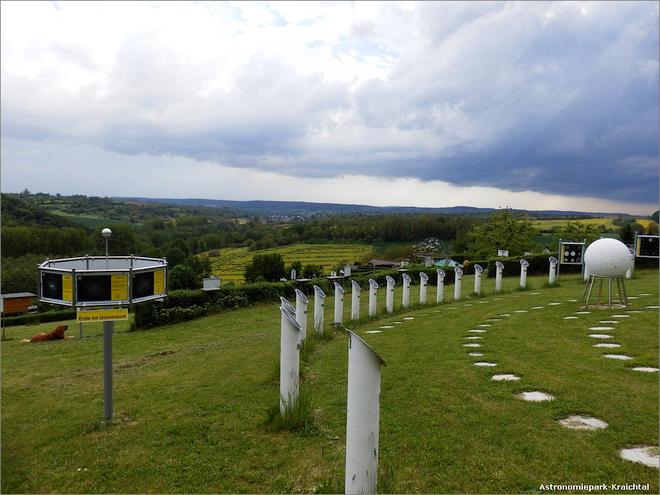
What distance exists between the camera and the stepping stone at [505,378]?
6077 mm

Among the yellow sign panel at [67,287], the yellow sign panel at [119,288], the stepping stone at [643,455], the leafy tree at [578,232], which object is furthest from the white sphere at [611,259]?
the leafy tree at [578,232]

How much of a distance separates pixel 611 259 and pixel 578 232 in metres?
33.6

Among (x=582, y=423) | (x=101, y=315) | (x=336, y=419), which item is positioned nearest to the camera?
(x=582, y=423)

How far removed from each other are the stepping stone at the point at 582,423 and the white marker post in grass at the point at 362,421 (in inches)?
90.9

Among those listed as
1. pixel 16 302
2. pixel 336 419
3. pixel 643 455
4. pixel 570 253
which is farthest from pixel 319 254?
pixel 643 455

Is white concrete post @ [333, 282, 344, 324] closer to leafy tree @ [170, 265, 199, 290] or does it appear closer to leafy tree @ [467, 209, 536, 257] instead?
leafy tree @ [170, 265, 199, 290]

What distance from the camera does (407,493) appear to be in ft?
11.3

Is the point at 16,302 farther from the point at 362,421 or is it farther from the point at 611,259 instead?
the point at 362,421

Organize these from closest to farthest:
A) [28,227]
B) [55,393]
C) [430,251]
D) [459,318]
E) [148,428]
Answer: [148,428], [55,393], [459,318], [430,251], [28,227]

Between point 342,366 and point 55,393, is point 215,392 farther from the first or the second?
point 55,393

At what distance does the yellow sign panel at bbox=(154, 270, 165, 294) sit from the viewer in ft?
18.6

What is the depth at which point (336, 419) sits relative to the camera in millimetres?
5078

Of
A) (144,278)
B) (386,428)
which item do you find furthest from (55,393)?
(386,428)

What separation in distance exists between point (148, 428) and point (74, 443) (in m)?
0.71
